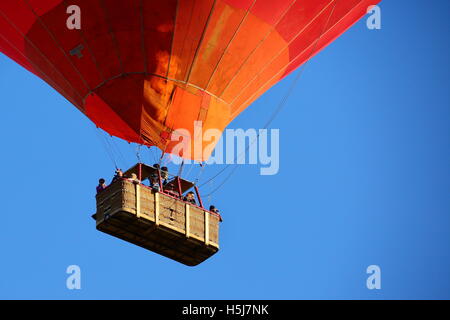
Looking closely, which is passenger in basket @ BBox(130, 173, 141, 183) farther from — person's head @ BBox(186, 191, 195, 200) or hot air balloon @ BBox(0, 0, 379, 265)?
person's head @ BBox(186, 191, 195, 200)

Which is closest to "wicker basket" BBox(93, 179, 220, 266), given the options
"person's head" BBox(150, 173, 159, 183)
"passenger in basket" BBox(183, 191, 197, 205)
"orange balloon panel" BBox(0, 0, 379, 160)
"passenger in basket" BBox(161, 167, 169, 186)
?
"passenger in basket" BBox(183, 191, 197, 205)

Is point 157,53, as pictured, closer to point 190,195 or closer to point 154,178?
point 154,178

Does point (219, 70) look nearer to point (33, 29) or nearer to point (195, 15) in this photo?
point (195, 15)

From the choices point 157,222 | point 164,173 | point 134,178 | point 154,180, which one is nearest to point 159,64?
point 164,173

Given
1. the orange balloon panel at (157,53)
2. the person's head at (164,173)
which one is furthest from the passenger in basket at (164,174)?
the orange balloon panel at (157,53)

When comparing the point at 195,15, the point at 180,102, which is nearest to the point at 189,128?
the point at 180,102

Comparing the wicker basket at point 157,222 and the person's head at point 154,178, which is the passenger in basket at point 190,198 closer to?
the wicker basket at point 157,222
